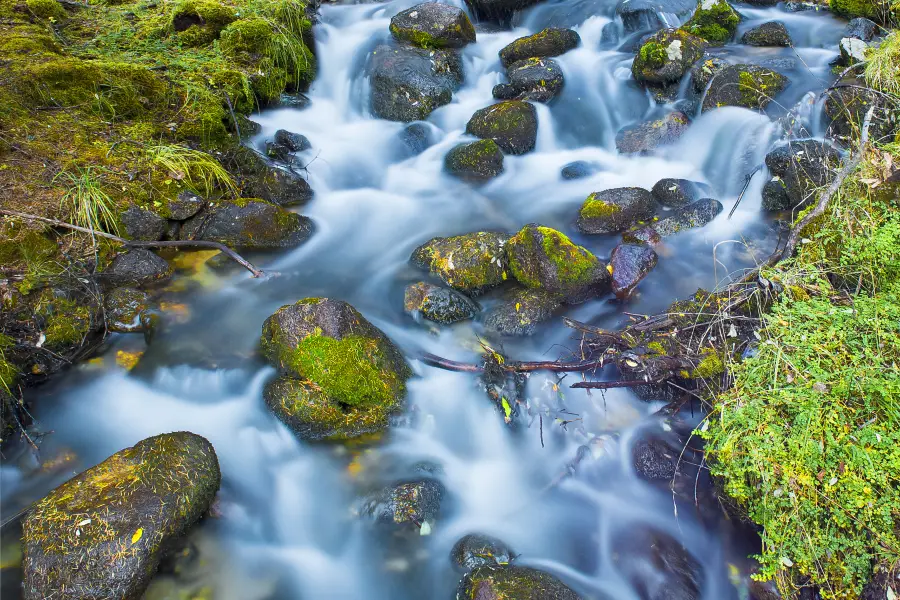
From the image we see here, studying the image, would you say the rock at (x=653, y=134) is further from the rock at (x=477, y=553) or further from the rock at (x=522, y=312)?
the rock at (x=477, y=553)

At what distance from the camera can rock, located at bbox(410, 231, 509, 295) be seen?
526 cm

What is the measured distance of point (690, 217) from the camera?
6109 millimetres

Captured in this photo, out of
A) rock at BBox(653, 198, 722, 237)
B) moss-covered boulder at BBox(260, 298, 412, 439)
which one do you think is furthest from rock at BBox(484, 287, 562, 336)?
rock at BBox(653, 198, 722, 237)

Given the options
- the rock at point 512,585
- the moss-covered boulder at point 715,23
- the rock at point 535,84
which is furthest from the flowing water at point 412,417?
the moss-covered boulder at point 715,23

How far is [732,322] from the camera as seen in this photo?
3859mm

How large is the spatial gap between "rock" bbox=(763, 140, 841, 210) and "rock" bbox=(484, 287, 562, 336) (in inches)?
120

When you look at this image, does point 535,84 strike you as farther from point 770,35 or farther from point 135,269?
point 135,269

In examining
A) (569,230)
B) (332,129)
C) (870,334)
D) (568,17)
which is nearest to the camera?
(870,334)

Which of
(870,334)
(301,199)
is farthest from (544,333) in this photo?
(301,199)

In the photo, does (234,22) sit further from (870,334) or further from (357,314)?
(870,334)

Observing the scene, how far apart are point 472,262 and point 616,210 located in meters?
1.91

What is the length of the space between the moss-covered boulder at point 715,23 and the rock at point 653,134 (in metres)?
2.06

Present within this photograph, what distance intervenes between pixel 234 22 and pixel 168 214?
14.2 ft

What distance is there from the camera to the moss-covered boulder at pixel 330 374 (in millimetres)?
4047
